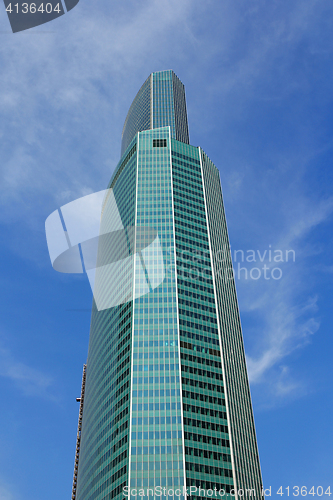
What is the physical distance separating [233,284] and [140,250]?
1624 inches

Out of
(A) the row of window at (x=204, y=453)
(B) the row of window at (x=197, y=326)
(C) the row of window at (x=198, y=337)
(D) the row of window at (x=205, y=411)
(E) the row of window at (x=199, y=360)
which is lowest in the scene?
(A) the row of window at (x=204, y=453)

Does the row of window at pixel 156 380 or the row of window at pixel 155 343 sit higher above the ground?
the row of window at pixel 155 343

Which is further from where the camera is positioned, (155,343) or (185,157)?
(185,157)

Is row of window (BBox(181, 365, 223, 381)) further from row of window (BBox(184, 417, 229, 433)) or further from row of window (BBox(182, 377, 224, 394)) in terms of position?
row of window (BBox(184, 417, 229, 433))

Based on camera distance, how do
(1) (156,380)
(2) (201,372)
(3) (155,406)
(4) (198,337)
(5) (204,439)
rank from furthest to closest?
(4) (198,337), (2) (201,372), (1) (156,380), (3) (155,406), (5) (204,439)

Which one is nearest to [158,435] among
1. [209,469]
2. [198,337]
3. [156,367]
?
[209,469]

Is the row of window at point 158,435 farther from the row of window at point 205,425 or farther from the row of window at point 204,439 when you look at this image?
the row of window at point 205,425

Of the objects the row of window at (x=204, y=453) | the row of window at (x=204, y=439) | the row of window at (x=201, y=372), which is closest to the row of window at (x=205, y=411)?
the row of window at (x=204, y=439)

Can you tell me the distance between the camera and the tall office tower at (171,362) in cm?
10650

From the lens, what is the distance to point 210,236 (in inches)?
6058

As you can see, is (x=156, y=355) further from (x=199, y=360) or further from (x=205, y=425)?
(x=205, y=425)

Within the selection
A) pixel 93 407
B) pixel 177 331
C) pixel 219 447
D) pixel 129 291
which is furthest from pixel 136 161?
pixel 219 447

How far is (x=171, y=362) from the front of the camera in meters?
120

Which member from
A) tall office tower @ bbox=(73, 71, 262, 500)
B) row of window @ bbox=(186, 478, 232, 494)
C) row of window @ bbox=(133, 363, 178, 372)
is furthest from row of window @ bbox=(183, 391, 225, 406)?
row of window @ bbox=(186, 478, 232, 494)
